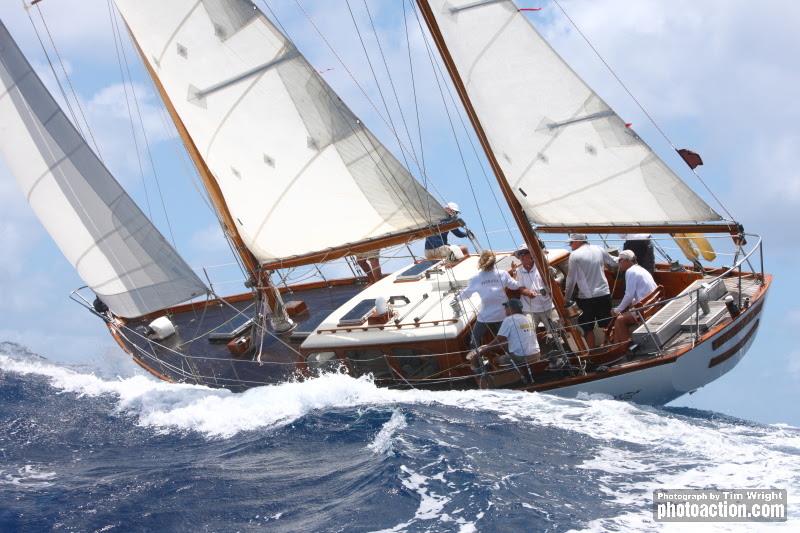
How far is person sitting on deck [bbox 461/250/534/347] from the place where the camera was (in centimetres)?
1136

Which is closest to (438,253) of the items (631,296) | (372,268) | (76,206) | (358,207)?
(372,268)

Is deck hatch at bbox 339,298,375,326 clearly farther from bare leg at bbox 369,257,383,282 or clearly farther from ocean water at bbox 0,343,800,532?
bare leg at bbox 369,257,383,282

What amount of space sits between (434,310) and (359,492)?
406 centimetres

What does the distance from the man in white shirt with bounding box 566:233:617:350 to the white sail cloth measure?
452mm

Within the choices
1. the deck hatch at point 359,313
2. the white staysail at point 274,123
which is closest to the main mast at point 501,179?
the white staysail at point 274,123

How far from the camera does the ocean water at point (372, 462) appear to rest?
27.7 feet

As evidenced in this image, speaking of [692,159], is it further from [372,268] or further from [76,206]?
[76,206]

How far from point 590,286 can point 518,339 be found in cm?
127

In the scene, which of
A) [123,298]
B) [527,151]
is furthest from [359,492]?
[123,298]

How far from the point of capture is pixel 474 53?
1155 cm

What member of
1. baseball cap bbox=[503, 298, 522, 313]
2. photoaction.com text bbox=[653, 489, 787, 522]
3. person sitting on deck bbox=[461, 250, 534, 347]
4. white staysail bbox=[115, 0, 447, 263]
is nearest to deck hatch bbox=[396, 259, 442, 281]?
white staysail bbox=[115, 0, 447, 263]

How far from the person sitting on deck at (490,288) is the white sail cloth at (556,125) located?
1291mm

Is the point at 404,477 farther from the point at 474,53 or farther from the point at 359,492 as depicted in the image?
the point at 474,53

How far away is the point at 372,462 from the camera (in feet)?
32.3
